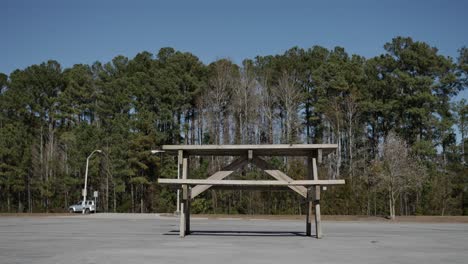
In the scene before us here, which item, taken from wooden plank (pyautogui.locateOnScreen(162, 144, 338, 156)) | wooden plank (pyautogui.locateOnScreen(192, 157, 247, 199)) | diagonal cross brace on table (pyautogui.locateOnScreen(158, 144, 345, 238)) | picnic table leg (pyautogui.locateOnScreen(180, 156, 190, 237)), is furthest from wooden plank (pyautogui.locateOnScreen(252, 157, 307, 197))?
picnic table leg (pyautogui.locateOnScreen(180, 156, 190, 237))

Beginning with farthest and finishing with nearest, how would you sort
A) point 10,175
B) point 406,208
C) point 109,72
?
point 109,72 < point 10,175 < point 406,208

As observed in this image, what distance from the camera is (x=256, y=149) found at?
16359 millimetres

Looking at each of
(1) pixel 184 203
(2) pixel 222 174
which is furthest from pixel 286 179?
(1) pixel 184 203

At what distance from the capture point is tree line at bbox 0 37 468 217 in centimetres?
5825

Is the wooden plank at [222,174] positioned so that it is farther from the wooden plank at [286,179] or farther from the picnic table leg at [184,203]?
the wooden plank at [286,179]

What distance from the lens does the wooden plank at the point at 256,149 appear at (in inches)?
624

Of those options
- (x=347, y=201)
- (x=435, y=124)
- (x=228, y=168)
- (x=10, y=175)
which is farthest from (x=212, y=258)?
(x=10, y=175)

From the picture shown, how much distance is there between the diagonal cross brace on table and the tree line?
35.0m

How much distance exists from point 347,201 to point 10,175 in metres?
42.4

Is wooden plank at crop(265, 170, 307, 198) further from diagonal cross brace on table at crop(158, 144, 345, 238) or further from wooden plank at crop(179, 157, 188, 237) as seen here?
wooden plank at crop(179, 157, 188, 237)

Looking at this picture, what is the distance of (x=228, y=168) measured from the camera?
16.8 metres

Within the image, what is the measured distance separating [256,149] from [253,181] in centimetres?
139

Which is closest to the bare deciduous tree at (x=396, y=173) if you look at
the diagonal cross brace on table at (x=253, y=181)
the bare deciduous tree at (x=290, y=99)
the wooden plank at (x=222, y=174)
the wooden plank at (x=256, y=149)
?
the bare deciduous tree at (x=290, y=99)

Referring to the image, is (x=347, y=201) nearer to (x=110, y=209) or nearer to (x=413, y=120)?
(x=413, y=120)
